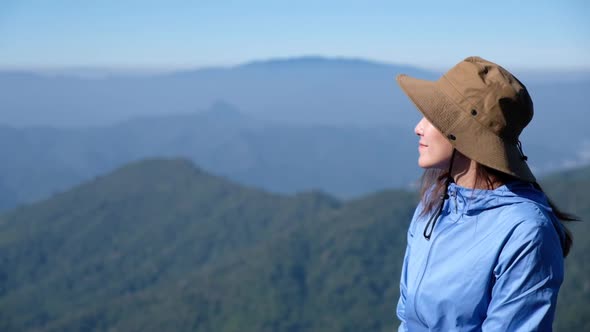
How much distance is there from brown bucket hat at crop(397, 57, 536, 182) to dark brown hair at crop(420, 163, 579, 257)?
0.12 metres

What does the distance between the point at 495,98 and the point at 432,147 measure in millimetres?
390

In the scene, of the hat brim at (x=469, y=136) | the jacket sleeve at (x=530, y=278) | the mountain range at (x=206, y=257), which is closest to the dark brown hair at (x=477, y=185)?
the hat brim at (x=469, y=136)

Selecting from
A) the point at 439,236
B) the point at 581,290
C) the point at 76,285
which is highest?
the point at 439,236

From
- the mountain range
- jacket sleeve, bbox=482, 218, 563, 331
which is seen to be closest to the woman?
jacket sleeve, bbox=482, 218, 563, 331

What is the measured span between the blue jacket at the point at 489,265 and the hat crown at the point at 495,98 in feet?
0.85

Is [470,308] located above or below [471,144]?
below

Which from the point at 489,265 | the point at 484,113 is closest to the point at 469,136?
the point at 484,113

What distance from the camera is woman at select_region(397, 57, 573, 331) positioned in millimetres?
2174

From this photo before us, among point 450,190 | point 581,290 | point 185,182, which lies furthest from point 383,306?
point 450,190

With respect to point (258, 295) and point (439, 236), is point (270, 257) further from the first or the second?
point (439, 236)

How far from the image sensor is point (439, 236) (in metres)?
2.58

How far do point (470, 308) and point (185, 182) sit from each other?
158m

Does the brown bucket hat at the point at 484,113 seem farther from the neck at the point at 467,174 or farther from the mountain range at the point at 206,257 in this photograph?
the mountain range at the point at 206,257

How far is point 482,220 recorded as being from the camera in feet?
7.84
